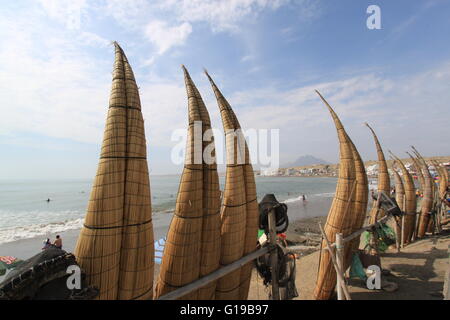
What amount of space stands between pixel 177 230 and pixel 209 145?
167cm

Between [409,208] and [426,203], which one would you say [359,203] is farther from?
[426,203]

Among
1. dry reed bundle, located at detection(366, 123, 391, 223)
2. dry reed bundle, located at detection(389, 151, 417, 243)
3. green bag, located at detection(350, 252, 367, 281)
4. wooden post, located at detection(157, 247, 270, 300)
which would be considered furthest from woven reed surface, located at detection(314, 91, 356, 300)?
dry reed bundle, located at detection(389, 151, 417, 243)

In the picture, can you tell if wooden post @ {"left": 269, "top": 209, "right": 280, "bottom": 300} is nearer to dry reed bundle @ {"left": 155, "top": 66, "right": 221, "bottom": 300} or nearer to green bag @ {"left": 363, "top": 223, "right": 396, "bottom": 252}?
dry reed bundle @ {"left": 155, "top": 66, "right": 221, "bottom": 300}

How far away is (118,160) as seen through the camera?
10.6 feet

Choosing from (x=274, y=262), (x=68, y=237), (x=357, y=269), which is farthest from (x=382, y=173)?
(x=68, y=237)

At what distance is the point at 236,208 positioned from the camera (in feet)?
15.8

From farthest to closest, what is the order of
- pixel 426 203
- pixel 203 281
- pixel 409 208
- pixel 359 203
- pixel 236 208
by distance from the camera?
1. pixel 426 203
2. pixel 409 208
3. pixel 359 203
4. pixel 236 208
5. pixel 203 281

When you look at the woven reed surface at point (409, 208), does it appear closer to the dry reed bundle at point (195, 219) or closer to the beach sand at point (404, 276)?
the beach sand at point (404, 276)

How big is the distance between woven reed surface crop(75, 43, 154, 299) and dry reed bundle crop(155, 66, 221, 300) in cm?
51

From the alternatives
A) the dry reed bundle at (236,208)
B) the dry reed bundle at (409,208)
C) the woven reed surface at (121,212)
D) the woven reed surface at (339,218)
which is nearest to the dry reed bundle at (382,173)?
the dry reed bundle at (409,208)

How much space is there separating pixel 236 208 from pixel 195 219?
106cm
